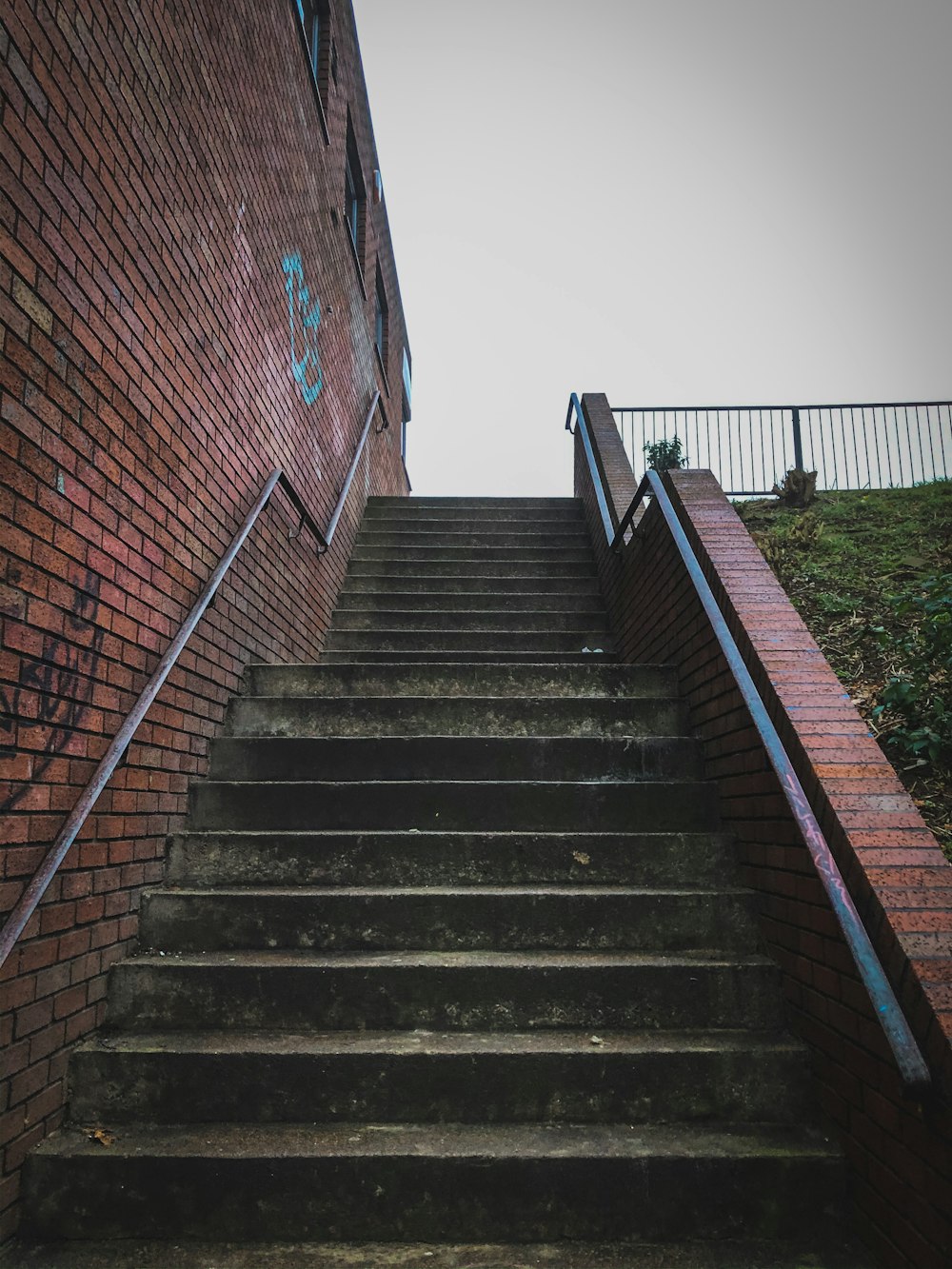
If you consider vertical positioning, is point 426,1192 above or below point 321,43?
below

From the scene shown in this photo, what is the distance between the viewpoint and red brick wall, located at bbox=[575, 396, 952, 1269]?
5.67 feet

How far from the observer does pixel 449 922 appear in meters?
2.68

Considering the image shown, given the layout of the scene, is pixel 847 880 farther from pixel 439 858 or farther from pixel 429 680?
pixel 429 680

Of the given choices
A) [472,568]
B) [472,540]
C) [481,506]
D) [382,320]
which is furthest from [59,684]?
[382,320]

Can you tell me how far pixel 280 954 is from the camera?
8.60ft

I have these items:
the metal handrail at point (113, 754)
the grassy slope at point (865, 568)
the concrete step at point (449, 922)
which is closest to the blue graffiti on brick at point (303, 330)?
the metal handrail at point (113, 754)

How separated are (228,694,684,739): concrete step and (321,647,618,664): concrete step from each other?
100 centimetres

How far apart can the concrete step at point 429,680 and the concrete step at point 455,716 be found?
28 centimetres

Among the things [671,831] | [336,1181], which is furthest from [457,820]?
[336,1181]

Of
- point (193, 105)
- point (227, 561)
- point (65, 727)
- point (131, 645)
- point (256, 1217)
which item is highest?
point (193, 105)

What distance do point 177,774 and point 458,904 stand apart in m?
1.21

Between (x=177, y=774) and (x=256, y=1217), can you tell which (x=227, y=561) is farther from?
(x=256, y=1217)

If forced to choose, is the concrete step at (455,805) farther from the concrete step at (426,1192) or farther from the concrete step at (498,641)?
the concrete step at (498,641)

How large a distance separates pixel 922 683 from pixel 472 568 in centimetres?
338
